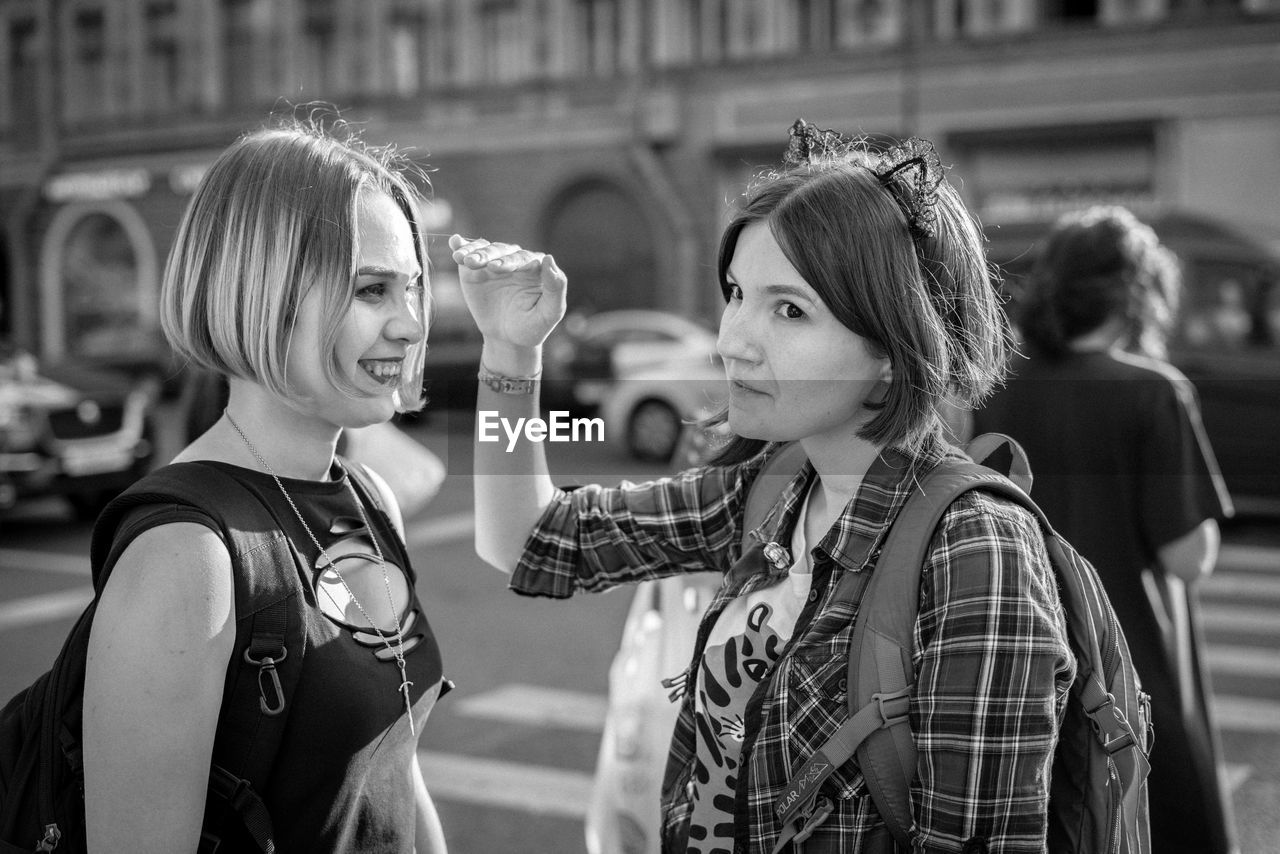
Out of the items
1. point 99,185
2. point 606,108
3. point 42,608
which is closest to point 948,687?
point 42,608

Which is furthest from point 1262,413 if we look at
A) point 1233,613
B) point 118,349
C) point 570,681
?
point 118,349

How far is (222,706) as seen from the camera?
1593 mm

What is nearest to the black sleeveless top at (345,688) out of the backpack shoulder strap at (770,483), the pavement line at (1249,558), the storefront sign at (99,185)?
the backpack shoulder strap at (770,483)

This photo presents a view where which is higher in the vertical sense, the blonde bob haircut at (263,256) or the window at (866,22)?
the window at (866,22)

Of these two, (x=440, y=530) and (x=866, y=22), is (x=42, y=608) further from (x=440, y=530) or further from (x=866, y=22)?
(x=866, y=22)

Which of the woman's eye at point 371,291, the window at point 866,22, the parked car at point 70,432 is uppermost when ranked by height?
the window at point 866,22

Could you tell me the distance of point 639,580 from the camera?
2125mm

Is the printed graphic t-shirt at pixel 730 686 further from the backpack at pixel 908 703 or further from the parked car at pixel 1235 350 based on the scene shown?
the parked car at pixel 1235 350

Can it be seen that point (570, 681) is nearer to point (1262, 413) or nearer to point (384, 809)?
point (384, 809)

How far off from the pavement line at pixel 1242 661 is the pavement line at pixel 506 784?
3334mm

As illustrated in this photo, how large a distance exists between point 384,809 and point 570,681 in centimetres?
418

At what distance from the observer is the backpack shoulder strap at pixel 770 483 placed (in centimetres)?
201

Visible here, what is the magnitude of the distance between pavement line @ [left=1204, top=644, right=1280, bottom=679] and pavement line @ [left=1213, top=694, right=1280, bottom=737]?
45cm

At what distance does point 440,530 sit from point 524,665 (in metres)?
3.79
